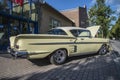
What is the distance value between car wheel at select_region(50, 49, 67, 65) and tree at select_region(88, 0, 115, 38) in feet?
70.9

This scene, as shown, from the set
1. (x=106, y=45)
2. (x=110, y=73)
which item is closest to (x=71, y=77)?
(x=110, y=73)

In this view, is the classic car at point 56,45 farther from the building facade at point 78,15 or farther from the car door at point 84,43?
the building facade at point 78,15

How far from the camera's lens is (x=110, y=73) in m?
6.08

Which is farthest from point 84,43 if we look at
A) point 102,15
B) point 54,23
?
point 102,15

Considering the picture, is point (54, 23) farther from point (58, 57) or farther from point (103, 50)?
point (58, 57)

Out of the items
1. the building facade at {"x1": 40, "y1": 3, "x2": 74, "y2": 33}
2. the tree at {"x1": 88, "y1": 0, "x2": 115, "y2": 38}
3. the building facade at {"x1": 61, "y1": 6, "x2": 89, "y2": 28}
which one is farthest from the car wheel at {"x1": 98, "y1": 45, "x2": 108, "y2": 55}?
the building facade at {"x1": 61, "y1": 6, "x2": 89, "y2": 28}

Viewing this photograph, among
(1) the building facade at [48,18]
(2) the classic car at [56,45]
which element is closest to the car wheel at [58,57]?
(2) the classic car at [56,45]

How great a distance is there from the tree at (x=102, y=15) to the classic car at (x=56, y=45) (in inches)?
759

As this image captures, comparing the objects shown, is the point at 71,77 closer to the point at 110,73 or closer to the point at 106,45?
the point at 110,73

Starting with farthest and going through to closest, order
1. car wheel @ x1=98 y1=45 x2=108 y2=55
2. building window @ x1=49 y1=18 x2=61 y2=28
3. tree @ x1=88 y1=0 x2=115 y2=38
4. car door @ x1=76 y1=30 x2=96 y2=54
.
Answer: tree @ x1=88 y1=0 x2=115 y2=38, building window @ x1=49 y1=18 x2=61 y2=28, car wheel @ x1=98 y1=45 x2=108 y2=55, car door @ x1=76 y1=30 x2=96 y2=54

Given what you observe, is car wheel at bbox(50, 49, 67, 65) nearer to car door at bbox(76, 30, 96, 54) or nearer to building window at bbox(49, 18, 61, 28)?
car door at bbox(76, 30, 96, 54)

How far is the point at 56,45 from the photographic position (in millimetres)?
7488

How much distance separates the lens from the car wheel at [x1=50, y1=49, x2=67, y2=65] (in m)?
7.51

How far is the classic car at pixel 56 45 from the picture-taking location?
6.58 meters
